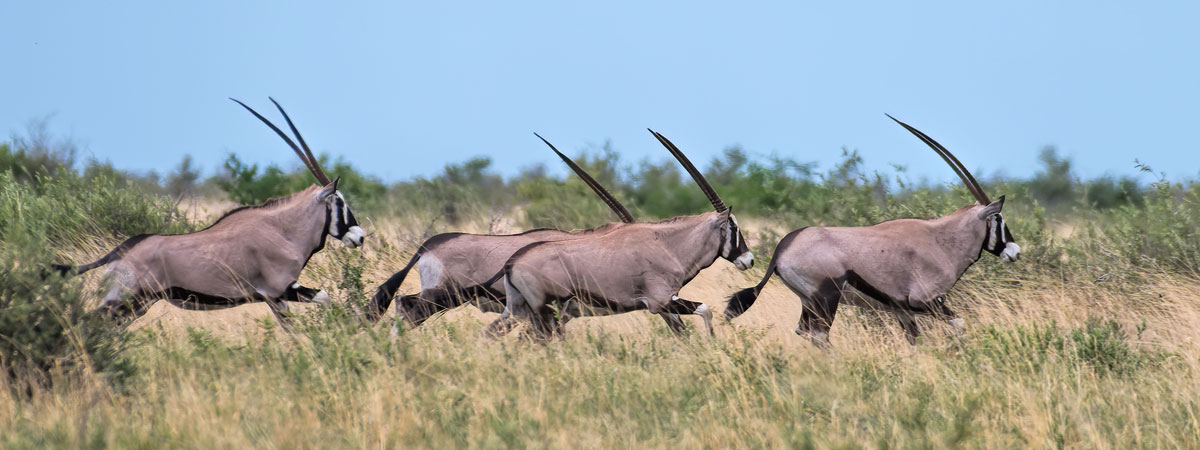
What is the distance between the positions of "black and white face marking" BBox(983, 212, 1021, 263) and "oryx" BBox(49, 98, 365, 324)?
5.07 metres

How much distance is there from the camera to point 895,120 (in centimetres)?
1020

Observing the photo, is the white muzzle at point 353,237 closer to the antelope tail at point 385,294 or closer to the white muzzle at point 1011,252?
the antelope tail at point 385,294

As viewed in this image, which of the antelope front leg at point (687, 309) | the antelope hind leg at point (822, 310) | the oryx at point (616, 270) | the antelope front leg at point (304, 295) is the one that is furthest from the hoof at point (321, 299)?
the antelope hind leg at point (822, 310)

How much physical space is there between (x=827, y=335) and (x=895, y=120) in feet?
7.53

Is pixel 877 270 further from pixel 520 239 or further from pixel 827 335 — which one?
pixel 520 239

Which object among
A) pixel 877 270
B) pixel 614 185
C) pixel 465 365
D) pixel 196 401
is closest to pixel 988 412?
pixel 877 270

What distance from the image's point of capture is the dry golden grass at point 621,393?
5836 mm

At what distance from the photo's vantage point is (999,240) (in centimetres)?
928

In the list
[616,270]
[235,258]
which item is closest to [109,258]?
[235,258]

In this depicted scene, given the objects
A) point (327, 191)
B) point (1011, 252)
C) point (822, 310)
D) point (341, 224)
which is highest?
point (327, 191)

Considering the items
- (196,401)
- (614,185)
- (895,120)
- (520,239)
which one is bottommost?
(196,401)

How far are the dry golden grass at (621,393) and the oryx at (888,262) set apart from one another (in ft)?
1.08

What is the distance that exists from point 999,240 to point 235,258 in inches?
237

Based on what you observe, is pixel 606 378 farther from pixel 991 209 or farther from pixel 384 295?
pixel 991 209
